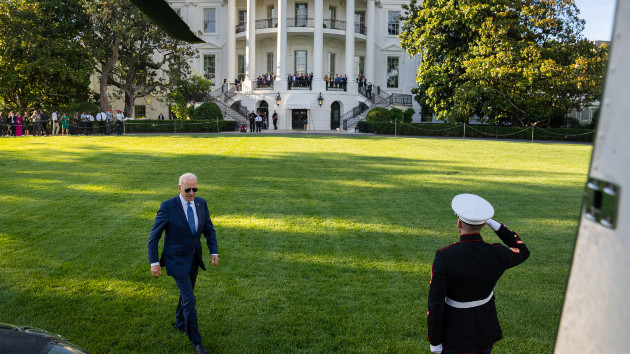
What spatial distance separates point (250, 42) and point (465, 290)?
148ft

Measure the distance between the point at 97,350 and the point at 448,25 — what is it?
36931mm

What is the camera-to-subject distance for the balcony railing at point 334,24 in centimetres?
4788

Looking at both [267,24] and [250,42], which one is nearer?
[250,42]

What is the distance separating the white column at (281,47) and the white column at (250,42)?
2504 mm

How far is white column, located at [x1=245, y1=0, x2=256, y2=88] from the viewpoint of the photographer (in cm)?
4612

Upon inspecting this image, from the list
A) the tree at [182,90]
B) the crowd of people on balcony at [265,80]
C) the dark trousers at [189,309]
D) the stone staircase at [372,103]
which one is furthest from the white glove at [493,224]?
the crowd of people on balcony at [265,80]

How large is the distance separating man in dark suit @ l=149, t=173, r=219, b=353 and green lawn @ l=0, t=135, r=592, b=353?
43cm

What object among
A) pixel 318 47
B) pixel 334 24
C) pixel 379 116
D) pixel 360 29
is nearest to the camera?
pixel 379 116

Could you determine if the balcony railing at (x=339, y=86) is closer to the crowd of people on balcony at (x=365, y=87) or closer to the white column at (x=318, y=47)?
the white column at (x=318, y=47)

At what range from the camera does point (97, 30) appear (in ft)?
125

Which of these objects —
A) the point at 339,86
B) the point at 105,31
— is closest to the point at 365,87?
the point at 339,86

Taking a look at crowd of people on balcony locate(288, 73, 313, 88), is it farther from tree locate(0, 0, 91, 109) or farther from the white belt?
the white belt

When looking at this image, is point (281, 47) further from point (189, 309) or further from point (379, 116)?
point (189, 309)

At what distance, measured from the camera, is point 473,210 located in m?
3.40
